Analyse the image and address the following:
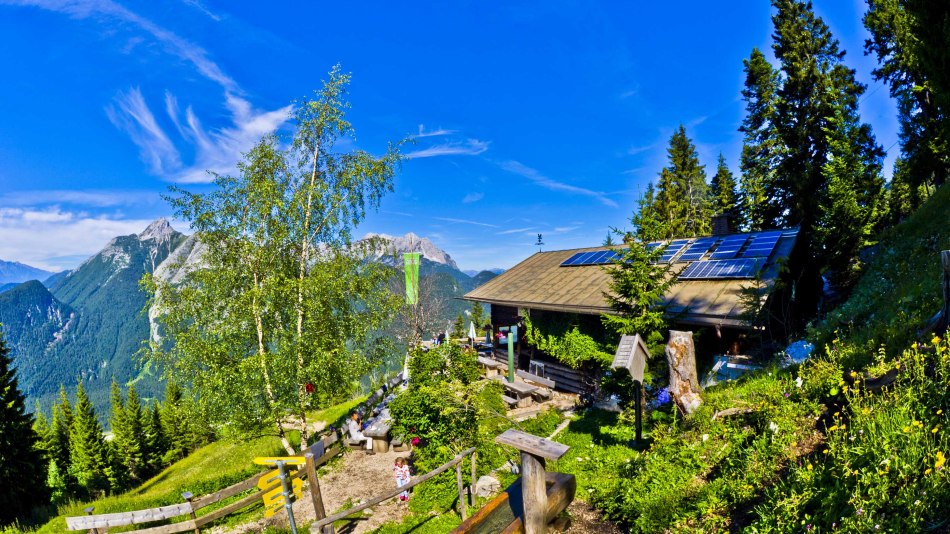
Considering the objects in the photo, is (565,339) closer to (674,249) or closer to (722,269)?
(674,249)

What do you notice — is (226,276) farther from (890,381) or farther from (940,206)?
(940,206)

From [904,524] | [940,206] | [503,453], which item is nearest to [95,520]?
[503,453]

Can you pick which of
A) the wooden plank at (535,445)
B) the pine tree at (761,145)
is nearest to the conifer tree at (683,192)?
the pine tree at (761,145)

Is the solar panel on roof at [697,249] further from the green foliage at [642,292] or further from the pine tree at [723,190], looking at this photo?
the pine tree at [723,190]

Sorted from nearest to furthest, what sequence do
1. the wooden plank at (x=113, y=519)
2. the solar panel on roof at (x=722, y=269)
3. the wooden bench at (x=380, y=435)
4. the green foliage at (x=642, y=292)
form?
the wooden plank at (x=113, y=519), the green foliage at (x=642, y=292), the solar panel on roof at (x=722, y=269), the wooden bench at (x=380, y=435)

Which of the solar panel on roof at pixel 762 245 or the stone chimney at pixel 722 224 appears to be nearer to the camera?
the solar panel on roof at pixel 762 245

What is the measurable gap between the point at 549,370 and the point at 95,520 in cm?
1720

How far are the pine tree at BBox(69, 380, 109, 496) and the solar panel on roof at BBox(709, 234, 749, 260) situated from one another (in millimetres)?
52269

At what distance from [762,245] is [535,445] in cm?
1690

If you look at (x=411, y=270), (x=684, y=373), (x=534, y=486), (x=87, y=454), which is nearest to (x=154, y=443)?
(x=87, y=454)

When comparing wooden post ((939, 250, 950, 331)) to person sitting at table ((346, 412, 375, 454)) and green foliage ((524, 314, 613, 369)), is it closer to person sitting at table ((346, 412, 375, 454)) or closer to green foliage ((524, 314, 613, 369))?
green foliage ((524, 314, 613, 369))

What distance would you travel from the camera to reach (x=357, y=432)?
16.3 m

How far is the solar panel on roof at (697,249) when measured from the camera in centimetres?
1776

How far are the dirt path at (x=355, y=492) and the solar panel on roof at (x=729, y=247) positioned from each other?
14.8 meters
